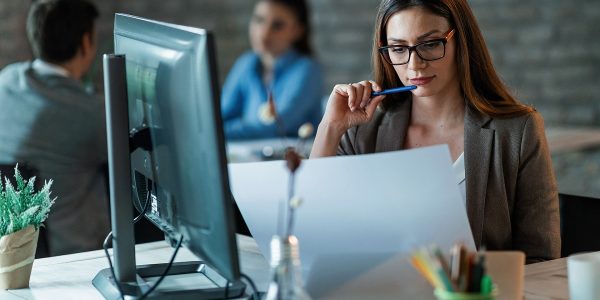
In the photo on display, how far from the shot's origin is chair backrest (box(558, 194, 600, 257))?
217cm

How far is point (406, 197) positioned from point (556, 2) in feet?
11.2

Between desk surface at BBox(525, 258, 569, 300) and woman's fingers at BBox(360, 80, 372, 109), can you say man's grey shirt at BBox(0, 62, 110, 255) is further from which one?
desk surface at BBox(525, 258, 569, 300)

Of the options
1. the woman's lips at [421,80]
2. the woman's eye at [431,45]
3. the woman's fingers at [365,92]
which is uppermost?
the woman's eye at [431,45]

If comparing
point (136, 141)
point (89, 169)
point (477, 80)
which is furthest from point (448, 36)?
point (89, 169)

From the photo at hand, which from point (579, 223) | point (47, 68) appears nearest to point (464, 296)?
point (579, 223)

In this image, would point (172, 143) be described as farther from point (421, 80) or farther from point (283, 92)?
point (283, 92)

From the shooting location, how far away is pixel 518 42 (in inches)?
194

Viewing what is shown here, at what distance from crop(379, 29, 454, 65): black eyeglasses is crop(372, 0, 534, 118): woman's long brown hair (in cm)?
4

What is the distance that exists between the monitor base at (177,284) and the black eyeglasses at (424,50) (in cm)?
58

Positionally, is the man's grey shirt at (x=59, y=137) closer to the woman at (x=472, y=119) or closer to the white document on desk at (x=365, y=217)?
the woman at (x=472, y=119)

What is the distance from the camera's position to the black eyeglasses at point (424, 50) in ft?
6.42

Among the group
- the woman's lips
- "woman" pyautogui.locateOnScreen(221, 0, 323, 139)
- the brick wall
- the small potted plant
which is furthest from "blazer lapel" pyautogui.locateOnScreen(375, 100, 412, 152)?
the brick wall

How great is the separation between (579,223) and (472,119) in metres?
0.38

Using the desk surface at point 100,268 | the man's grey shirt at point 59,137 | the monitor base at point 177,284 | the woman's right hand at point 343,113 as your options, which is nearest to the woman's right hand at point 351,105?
the woman's right hand at point 343,113
